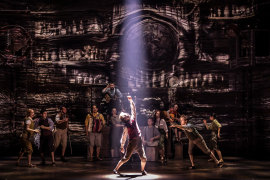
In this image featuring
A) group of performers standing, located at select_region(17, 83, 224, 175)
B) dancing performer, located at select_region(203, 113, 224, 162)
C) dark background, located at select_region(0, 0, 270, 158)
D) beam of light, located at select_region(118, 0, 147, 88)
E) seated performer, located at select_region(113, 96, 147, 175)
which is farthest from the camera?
beam of light, located at select_region(118, 0, 147, 88)

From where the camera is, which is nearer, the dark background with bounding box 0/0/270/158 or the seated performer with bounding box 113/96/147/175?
the seated performer with bounding box 113/96/147/175

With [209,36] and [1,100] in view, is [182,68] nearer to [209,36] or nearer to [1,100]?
[209,36]

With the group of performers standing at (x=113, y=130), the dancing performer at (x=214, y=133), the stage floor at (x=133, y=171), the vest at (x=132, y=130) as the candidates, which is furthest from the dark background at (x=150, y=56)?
the vest at (x=132, y=130)

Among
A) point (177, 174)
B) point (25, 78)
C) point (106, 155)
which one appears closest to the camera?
point (177, 174)

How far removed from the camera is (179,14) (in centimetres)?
1562

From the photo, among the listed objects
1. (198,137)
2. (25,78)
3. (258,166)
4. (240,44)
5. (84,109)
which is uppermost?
(240,44)

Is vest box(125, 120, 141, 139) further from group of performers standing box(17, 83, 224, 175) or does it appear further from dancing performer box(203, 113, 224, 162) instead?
dancing performer box(203, 113, 224, 162)

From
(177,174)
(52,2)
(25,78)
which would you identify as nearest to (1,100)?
(25,78)

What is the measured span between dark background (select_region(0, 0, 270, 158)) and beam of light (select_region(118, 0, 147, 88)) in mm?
58

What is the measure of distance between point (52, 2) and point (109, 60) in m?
3.40

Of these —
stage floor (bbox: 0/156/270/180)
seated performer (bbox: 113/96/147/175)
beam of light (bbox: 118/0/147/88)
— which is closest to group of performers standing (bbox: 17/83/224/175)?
seated performer (bbox: 113/96/147/175)

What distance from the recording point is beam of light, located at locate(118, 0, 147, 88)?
15.6m

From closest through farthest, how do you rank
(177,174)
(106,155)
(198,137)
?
(177,174) → (198,137) → (106,155)

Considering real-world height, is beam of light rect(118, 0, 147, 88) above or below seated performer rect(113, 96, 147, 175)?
above
